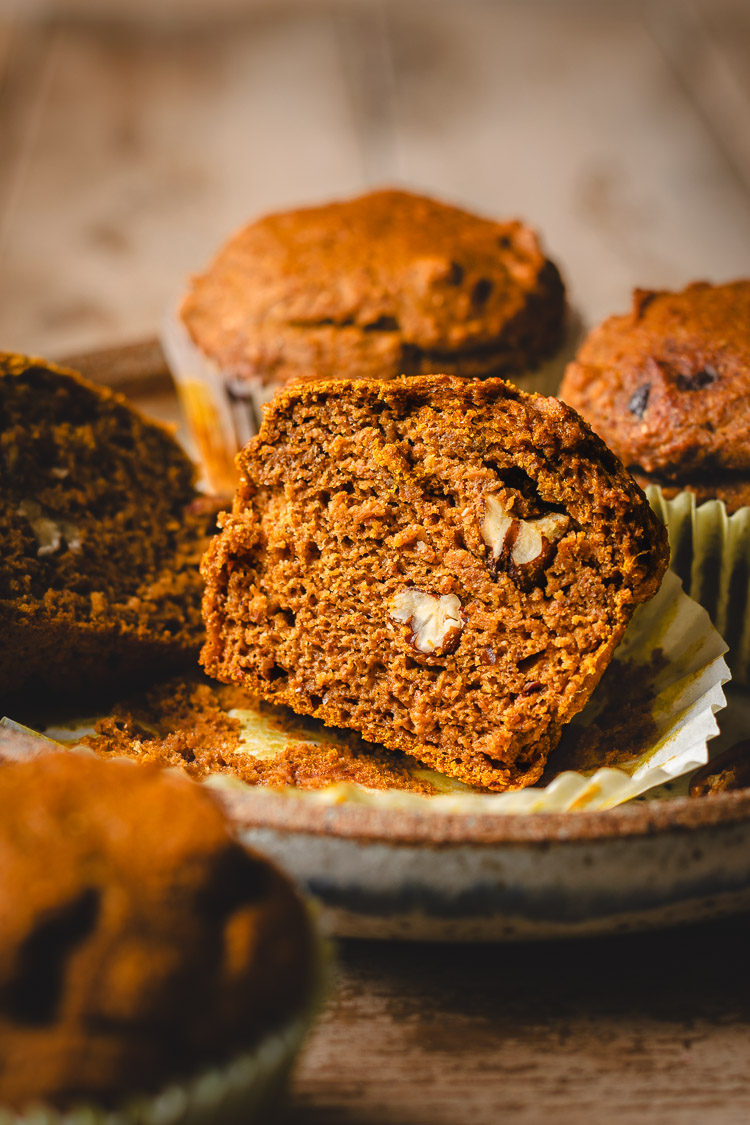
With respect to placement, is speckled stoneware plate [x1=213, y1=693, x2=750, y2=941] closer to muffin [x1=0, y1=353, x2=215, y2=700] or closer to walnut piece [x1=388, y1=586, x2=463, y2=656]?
walnut piece [x1=388, y1=586, x2=463, y2=656]

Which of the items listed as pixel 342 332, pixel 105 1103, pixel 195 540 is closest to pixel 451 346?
pixel 342 332

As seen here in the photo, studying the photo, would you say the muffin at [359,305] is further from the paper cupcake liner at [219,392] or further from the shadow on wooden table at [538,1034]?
the shadow on wooden table at [538,1034]

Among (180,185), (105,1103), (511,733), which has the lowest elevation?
(180,185)

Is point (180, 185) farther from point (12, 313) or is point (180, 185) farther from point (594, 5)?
point (594, 5)

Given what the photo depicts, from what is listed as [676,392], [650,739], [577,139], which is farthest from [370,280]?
[577,139]

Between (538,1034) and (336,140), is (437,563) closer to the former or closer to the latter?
(538,1034)

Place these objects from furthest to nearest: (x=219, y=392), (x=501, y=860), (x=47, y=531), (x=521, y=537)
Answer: (x=219, y=392) → (x=47, y=531) → (x=521, y=537) → (x=501, y=860)
